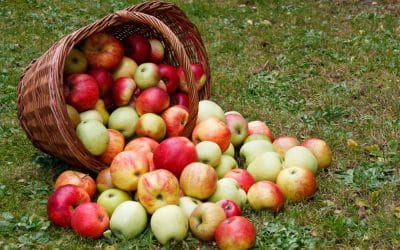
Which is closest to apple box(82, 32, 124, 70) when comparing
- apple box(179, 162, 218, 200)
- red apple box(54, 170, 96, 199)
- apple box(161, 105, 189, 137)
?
apple box(161, 105, 189, 137)

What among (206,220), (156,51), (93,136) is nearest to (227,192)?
(206,220)

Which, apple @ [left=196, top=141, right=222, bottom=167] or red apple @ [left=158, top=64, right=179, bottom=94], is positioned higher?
red apple @ [left=158, top=64, right=179, bottom=94]

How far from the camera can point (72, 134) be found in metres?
3.54

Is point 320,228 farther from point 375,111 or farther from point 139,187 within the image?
point 375,111

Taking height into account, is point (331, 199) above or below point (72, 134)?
below

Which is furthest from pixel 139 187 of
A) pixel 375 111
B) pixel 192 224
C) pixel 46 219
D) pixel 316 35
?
pixel 316 35

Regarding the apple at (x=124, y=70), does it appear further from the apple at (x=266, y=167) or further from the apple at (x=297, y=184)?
the apple at (x=297, y=184)

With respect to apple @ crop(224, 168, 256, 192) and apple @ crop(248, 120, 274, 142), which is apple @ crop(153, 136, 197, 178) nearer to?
apple @ crop(224, 168, 256, 192)

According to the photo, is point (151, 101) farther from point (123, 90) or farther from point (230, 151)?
point (230, 151)

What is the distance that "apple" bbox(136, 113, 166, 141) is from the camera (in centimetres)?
396

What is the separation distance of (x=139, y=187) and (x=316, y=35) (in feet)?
14.3

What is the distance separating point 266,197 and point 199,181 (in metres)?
0.38

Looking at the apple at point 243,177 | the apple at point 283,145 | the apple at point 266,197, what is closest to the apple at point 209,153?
the apple at point 243,177

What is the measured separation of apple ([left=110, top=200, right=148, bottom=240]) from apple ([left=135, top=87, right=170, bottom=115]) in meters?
0.92
